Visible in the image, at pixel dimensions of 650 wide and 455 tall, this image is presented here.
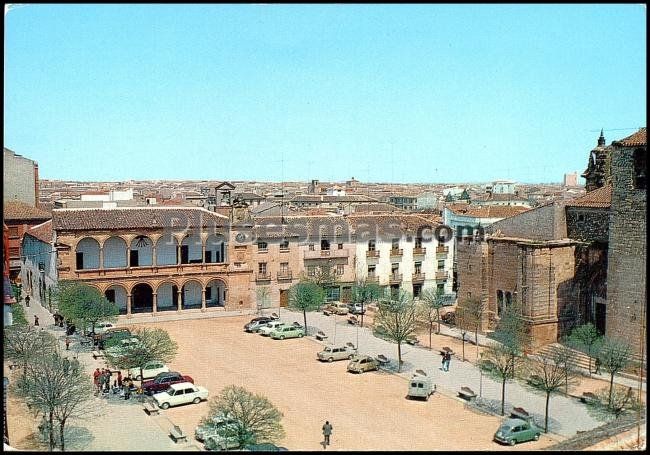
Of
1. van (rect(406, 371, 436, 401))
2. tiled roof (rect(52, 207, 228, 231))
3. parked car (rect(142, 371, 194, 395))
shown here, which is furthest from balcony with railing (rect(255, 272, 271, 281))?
van (rect(406, 371, 436, 401))

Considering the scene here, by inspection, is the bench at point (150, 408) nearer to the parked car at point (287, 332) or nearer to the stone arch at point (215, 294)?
the parked car at point (287, 332)

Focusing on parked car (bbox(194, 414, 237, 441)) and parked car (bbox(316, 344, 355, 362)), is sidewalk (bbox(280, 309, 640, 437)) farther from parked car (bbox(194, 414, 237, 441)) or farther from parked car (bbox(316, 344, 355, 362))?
parked car (bbox(194, 414, 237, 441))

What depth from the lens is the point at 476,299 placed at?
33031 mm

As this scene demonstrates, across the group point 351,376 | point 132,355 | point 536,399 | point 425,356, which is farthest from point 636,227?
point 132,355

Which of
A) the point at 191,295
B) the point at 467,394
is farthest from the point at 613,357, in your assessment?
the point at 191,295

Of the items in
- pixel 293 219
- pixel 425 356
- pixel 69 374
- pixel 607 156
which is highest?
pixel 607 156

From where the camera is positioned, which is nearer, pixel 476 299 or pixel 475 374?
pixel 475 374

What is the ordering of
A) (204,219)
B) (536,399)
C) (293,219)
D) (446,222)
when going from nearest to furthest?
(536,399) → (204,219) → (293,219) → (446,222)

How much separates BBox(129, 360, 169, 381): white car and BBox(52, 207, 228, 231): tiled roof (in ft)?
45.2

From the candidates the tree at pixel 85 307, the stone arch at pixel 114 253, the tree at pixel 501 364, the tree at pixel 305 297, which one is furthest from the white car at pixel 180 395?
the stone arch at pixel 114 253

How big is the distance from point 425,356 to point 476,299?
5227 mm

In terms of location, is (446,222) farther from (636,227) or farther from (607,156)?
(636,227)

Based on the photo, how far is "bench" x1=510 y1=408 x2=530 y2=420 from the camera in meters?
20.2

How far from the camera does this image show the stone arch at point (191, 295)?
41.6m
